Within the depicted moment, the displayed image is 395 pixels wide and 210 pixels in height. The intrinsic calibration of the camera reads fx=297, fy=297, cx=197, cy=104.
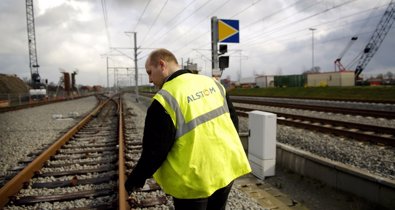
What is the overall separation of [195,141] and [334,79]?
46978mm

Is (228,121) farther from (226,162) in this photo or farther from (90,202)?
(90,202)

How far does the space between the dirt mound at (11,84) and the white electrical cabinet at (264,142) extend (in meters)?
50.4

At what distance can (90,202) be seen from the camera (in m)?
4.12

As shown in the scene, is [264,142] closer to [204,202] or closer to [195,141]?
[204,202]

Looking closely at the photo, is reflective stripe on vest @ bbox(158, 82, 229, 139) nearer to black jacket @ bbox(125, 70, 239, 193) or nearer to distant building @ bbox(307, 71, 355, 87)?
black jacket @ bbox(125, 70, 239, 193)

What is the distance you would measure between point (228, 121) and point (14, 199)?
3.63 m

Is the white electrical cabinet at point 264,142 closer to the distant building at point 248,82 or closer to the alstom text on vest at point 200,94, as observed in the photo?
the alstom text on vest at point 200,94

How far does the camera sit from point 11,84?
167ft

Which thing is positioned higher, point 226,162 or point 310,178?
point 226,162

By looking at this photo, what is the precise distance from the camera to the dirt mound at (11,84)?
4702 cm

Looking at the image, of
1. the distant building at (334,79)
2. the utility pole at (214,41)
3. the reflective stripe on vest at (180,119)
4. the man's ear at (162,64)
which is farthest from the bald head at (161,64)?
the distant building at (334,79)

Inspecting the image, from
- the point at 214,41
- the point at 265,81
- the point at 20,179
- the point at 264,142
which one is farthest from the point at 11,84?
the point at 264,142

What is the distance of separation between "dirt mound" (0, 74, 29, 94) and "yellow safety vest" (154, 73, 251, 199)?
173ft

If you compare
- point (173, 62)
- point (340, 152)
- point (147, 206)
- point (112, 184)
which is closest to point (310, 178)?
point (340, 152)
